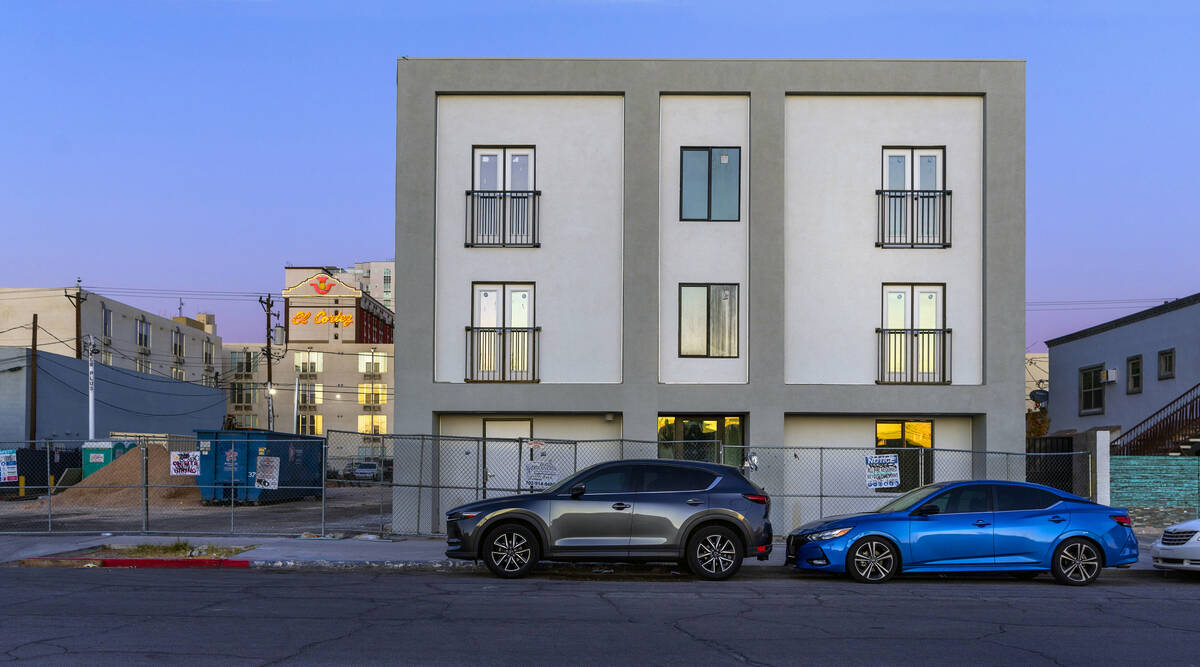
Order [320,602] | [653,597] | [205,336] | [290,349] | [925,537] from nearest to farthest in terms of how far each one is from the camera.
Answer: [320,602]
[653,597]
[925,537]
[290,349]
[205,336]

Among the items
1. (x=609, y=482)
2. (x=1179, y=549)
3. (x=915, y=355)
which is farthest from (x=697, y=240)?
(x=1179, y=549)

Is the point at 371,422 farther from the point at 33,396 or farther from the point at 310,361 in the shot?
the point at 33,396

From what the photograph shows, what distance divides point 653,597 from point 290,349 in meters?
80.1

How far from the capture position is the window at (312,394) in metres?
88.2

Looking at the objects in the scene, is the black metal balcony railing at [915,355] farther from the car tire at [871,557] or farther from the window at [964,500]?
the car tire at [871,557]

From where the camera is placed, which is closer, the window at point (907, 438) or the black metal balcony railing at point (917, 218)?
the black metal balcony railing at point (917, 218)

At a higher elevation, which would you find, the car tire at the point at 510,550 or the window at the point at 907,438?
the window at the point at 907,438

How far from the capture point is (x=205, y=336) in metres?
98.4

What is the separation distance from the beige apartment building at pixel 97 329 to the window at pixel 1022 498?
57.1 metres

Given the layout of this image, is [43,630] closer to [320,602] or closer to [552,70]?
[320,602]

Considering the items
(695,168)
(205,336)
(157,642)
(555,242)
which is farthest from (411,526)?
(205,336)

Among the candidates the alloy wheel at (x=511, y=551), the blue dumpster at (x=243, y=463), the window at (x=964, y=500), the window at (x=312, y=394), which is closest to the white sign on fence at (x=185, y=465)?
the blue dumpster at (x=243, y=463)

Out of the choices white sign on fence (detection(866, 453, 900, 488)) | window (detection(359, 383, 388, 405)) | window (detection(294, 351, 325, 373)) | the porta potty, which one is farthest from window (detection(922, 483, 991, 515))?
window (detection(294, 351, 325, 373))

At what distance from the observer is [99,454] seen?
3859 centimetres
